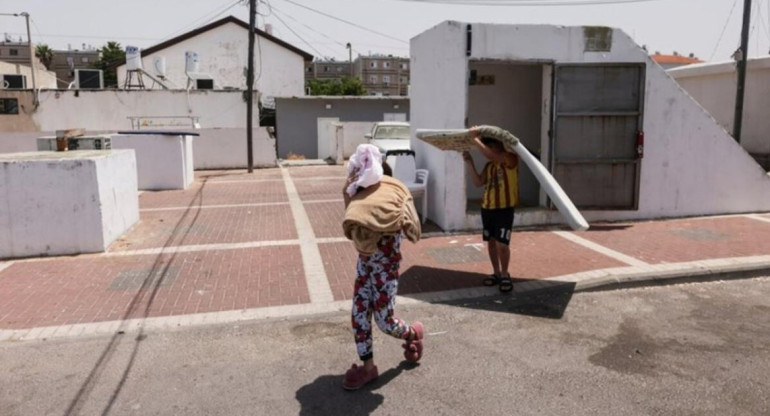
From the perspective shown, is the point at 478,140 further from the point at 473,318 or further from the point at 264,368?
the point at 264,368

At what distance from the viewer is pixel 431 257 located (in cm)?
762

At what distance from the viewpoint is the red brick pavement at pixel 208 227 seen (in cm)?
876

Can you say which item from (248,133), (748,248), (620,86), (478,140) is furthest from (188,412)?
(248,133)

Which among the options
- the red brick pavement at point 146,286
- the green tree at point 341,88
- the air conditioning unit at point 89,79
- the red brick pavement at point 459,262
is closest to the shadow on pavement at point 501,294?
the red brick pavement at point 459,262

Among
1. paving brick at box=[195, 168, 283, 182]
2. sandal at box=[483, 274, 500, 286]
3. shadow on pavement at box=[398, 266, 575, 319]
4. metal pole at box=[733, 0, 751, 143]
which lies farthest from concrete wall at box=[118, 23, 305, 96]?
sandal at box=[483, 274, 500, 286]

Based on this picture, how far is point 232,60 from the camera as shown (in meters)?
39.6

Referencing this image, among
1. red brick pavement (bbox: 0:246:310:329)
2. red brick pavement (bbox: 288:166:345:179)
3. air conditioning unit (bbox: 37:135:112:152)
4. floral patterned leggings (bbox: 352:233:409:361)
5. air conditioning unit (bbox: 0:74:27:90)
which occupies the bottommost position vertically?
red brick pavement (bbox: 0:246:310:329)

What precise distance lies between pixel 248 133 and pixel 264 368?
16668 millimetres

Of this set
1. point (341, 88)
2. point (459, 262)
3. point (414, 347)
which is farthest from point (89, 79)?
point (341, 88)

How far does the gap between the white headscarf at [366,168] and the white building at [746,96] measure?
641 inches

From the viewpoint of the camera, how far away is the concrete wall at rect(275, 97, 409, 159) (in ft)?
88.1

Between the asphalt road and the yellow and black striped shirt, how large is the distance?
1052 millimetres

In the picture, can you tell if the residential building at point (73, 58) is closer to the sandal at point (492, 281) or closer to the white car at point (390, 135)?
the white car at point (390, 135)

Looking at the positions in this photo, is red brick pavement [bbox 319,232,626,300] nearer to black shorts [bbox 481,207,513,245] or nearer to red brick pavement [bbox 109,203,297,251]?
black shorts [bbox 481,207,513,245]
